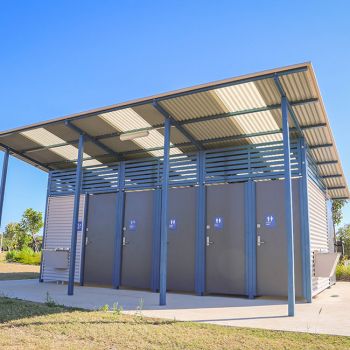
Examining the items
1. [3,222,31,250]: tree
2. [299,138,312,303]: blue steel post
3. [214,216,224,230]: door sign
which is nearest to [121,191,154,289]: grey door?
[214,216,224,230]: door sign

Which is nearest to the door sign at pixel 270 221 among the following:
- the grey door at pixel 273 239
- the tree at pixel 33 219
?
the grey door at pixel 273 239

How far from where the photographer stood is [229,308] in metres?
6.79

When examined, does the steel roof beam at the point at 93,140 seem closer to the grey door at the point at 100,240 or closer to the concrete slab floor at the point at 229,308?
the grey door at the point at 100,240

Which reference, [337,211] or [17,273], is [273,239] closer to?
[17,273]

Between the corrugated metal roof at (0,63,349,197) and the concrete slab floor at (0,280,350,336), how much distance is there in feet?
12.0

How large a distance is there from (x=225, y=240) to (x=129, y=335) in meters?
4.64

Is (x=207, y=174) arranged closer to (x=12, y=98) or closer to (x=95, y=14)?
(x=95, y=14)

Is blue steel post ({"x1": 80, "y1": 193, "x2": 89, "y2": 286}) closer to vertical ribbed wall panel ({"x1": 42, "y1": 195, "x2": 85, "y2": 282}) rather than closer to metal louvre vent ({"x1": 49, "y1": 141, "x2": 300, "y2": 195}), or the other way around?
vertical ribbed wall panel ({"x1": 42, "y1": 195, "x2": 85, "y2": 282})

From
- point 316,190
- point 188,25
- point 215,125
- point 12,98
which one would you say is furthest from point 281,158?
point 12,98

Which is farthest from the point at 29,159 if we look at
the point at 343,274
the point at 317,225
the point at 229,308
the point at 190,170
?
the point at 343,274

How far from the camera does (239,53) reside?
7.07 meters

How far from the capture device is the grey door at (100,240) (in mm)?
10367

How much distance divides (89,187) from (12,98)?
3.23m

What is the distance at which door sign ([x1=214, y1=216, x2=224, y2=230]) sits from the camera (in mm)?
8992
